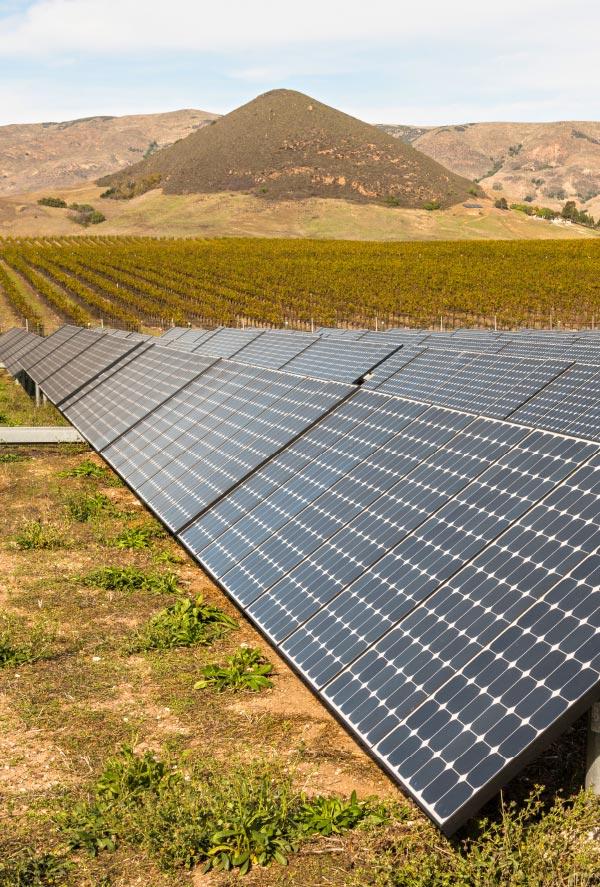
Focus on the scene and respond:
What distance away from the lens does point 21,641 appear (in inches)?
389

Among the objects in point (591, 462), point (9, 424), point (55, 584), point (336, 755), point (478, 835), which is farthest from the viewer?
point (9, 424)

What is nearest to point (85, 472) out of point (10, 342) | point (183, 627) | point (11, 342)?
point (183, 627)

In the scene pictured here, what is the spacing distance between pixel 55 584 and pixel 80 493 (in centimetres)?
540

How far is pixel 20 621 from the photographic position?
10.5 metres

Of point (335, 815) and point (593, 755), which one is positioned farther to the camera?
point (335, 815)

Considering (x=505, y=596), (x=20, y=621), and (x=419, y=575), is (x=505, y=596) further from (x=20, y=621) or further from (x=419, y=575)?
(x=20, y=621)

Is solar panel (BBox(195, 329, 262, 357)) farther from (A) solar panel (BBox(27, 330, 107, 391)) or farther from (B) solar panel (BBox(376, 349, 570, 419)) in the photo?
(B) solar panel (BBox(376, 349, 570, 419))

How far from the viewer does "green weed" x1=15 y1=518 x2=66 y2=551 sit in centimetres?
1349

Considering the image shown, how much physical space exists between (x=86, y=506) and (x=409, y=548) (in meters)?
9.78

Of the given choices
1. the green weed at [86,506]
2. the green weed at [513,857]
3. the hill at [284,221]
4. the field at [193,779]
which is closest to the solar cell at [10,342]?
the green weed at [86,506]

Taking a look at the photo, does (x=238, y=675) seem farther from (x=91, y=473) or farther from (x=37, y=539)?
(x=91, y=473)

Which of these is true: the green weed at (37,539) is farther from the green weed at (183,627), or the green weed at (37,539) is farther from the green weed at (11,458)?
the green weed at (11,458)

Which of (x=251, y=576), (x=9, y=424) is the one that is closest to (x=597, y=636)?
(x=251, y=576)

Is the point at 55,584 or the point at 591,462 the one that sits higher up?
the point at 591,462
